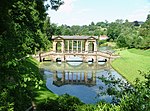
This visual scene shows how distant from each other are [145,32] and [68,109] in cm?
7447

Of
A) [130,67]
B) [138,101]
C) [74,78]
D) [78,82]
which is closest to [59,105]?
[138,101]

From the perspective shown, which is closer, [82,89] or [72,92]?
[72,92]

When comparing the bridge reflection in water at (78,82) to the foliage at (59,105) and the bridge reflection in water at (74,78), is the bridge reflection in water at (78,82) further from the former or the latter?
the foliage at (59,105)

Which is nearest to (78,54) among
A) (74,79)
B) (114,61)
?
(114,61)

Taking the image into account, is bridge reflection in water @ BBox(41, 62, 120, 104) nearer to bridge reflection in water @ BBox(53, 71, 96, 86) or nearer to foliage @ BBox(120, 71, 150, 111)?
bridge reflection in water @ BBox(53, 71, 96, 86)

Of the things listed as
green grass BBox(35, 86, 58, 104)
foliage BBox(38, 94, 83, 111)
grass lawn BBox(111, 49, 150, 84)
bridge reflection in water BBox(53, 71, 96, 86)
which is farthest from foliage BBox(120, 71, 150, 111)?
bridge reflection in water BBox(53, 71, 96, 86)

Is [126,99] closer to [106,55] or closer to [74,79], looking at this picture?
[74,79]

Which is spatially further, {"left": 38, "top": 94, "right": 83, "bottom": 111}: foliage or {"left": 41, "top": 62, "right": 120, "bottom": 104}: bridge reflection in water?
{"left": 41, "top": 62, "right": 120, "bottom": 104}: bridge reflection in water

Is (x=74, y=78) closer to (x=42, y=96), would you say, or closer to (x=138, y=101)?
(x=42, y=96)

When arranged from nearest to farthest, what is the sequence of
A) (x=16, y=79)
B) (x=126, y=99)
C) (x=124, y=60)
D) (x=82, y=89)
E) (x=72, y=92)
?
1. (x=16, y=79)
2. (x=126, y=99)
3. (x=72, y=92)
4. (x=82, y=89)
5. (x=124, y=60)

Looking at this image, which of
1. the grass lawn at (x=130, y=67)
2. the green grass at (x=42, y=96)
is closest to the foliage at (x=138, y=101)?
the green grass at (x=42, y=96)

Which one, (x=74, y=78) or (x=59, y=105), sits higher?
(x=59, y=105)

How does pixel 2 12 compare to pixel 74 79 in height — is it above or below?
above

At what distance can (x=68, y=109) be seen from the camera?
17.6 metres
